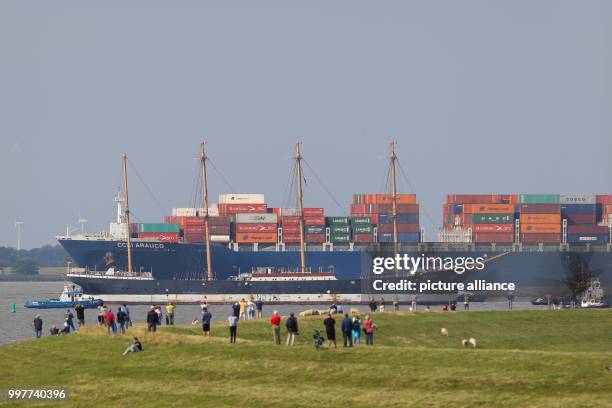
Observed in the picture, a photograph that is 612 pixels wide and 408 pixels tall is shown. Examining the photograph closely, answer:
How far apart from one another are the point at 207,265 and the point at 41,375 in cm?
8184

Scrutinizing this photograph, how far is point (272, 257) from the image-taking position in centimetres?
12206

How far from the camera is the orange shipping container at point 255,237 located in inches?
4889

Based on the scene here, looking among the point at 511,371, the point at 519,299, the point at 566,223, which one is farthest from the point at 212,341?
the point at 566,223

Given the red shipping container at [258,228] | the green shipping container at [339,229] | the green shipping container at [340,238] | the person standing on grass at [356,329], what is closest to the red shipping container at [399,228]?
the green shipping container at [339,229]

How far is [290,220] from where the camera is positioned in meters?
125

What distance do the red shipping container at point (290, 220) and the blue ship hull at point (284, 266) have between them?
2.99m

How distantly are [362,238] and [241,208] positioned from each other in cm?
1213

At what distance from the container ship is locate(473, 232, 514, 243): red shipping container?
0.35ft

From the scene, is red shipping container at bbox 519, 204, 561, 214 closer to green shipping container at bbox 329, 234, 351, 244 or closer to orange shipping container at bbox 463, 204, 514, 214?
orange shipping container at bbox 463, 204, 514, 214

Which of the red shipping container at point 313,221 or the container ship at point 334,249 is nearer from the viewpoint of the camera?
the container ship at point 334,249

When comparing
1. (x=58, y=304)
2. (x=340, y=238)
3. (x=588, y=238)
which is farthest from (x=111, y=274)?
(x=588, y=238)

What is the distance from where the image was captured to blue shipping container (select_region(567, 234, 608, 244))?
127750 millimetres

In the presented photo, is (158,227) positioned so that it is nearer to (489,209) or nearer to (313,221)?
(313,221)

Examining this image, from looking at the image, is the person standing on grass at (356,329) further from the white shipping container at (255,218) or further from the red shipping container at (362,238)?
the red shipping container at (362,238)
